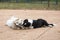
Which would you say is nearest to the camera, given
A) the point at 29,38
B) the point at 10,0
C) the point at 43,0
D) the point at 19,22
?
the point at 29,38

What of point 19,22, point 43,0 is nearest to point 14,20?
point 19,22

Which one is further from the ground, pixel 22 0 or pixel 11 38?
pixel 11 38

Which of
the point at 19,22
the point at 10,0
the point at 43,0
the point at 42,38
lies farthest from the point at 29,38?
the point at 10,0

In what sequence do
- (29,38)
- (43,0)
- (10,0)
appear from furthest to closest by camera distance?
1. (10,0)
2. (43,0)
3. (29,38)

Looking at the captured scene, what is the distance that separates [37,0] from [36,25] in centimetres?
2644

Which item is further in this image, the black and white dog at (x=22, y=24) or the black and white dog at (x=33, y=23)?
the black and white dog at (x=33, y=23)

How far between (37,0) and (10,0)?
13.9 ft

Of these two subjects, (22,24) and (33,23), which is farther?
Result: (33,23)

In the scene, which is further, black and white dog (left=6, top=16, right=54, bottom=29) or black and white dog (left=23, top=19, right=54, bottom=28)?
black and white dog (left=23, top=19, right=54, bottom=28)

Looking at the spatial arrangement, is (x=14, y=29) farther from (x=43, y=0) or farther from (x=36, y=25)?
(x=43, y=0)

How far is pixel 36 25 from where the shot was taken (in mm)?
9680

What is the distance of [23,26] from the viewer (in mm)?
9336

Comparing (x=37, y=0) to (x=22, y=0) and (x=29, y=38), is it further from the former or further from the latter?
(x=29, y=38)

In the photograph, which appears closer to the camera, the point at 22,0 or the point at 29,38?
the point at 29,38
